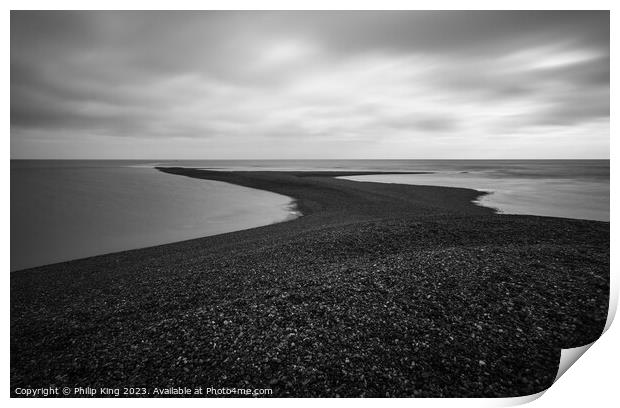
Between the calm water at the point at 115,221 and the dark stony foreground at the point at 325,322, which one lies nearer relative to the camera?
the dark stony foreground at the point at 325,322

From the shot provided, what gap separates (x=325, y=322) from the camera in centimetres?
411

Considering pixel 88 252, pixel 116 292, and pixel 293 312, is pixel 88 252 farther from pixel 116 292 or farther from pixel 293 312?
pixel 293 312

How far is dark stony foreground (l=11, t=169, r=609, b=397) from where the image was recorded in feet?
11.5

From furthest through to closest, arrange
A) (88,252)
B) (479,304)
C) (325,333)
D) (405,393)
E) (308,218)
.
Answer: (308,218)
(88,252)
(479,304)
(325,333)
(405,393)

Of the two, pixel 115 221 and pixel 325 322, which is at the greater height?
pixel 115 221

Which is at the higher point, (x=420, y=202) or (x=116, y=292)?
(x=420, y=202)

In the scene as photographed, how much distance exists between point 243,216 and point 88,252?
695 cm

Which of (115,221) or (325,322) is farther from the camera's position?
(115,221)

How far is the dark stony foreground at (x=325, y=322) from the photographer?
137 inches

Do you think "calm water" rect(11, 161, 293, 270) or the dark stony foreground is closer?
the dark stony foreground

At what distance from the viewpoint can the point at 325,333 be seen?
391 centimetres
